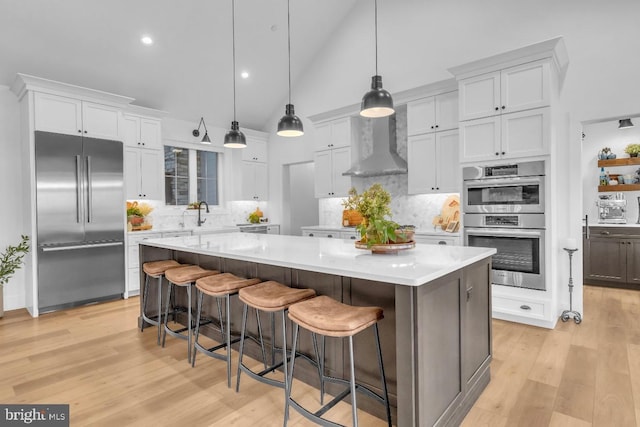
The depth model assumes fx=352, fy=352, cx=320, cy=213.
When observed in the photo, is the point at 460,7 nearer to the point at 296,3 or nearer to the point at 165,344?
the point at 296,3

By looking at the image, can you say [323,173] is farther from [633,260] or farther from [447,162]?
[633,260]

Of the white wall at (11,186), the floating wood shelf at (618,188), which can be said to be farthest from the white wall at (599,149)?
the white wall at (11,186)

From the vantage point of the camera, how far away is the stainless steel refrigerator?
4.20 m

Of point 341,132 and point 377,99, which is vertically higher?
point 341,132

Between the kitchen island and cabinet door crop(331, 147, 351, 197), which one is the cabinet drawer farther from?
cabinet door crop(331, 147, 351, 197)

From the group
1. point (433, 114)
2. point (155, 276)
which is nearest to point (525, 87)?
point (433, 114)

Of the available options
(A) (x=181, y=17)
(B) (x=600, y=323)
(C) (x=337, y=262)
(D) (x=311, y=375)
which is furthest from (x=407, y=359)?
(A) (x=181, y=17)

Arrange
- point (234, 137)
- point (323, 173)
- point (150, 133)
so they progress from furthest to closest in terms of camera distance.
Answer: point (323, 173), point (150, 133), point (234, 137)

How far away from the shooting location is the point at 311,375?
2441 millimetres

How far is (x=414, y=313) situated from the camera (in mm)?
1647

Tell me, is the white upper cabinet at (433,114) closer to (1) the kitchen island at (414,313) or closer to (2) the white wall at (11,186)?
(1) the kitchen island at (414,313)

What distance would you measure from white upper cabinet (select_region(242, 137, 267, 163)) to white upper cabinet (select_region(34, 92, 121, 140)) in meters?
2.38

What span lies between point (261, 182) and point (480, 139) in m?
4.34

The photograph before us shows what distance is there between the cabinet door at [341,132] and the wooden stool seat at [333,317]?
12.8 feet
